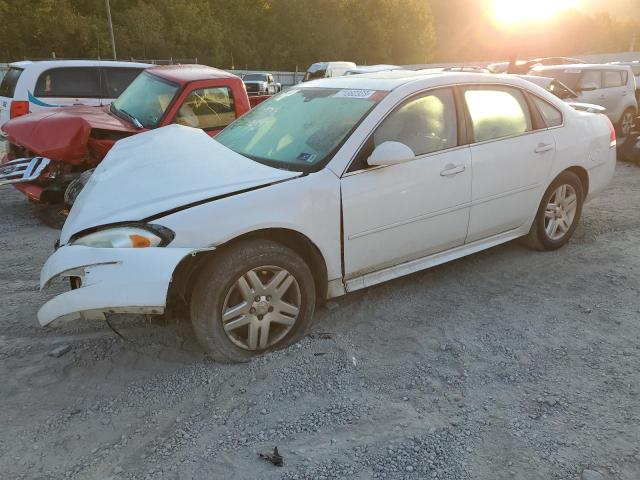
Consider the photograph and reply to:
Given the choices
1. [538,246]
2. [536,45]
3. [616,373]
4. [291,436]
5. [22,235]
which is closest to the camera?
[291,436]

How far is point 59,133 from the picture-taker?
565 centimetres

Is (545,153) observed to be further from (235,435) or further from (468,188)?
(235,435)

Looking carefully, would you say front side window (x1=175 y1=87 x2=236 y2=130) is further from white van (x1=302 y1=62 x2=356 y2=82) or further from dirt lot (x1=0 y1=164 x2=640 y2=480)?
white van (x1=302 y1=62 x2=356 y2=82)

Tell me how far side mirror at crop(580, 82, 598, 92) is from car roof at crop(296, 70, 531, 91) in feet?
25.5

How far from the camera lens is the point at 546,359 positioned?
127 inches

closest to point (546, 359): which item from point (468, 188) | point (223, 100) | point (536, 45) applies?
point (468, 188)

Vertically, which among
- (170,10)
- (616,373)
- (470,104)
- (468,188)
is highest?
(170,10)

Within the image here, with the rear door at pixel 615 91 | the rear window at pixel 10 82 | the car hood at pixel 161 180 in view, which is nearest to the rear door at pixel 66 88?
the rear window at pixel 10 82

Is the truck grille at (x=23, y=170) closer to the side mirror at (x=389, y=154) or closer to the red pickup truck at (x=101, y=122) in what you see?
the red pickup truck at (x=101, y=122)

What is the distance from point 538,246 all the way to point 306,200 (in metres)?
2.60

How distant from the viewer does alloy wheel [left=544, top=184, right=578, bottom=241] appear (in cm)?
472

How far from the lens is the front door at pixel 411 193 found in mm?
3418

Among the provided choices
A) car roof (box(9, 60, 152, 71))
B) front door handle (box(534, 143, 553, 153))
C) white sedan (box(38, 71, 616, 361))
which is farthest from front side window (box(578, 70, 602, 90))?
car roof (box(9, 60, 152, 71))

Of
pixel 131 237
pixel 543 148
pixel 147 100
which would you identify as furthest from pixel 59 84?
pixel 543 148
